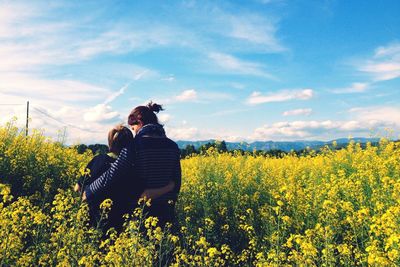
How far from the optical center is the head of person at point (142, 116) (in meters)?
4.23

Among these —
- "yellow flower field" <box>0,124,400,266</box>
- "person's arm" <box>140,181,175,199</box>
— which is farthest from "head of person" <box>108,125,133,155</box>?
"person's arm" <box>140,181,175,199</box>

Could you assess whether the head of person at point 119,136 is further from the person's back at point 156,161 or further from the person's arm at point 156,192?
the person's arm at point 156,192

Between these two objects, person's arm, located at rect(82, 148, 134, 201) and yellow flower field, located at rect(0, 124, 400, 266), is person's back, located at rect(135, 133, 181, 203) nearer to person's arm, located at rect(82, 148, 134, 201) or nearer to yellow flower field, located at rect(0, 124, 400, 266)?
person's arm, located at rect(82, 148, 134, 201)

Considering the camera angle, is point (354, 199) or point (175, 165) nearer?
point (175, 165)

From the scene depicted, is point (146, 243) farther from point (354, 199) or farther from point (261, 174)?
point (261, 174)

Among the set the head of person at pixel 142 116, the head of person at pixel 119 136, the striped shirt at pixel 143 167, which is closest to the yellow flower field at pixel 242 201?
the striped shirt at pixel 143 167

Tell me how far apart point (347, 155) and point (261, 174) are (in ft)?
8.03

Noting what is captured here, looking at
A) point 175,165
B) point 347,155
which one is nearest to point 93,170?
point 175,165

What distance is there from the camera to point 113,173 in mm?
4098

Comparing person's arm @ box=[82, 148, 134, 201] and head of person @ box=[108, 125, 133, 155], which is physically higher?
head of person @ box=[108, 125, 133, 155]

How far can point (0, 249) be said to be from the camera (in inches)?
123

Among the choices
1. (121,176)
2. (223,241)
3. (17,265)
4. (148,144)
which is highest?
(148,144)

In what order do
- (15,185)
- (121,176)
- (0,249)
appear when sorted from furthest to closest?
1. (15,185)
2. (121,176)
3. (0,249)

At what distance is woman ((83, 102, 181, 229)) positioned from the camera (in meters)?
4.07
